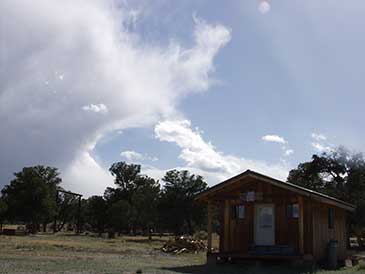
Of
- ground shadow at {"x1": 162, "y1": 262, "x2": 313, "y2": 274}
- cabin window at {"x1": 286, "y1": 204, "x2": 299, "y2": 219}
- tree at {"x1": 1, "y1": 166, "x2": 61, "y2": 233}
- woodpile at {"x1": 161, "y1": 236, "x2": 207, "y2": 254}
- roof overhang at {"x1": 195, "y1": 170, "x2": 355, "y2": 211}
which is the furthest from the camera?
tree at {"x1": 1, "y1": 166, "x2": 61, "y2": 233}

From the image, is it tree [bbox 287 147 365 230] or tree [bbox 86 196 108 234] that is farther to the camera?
tree [bbox 86 196 108 234]

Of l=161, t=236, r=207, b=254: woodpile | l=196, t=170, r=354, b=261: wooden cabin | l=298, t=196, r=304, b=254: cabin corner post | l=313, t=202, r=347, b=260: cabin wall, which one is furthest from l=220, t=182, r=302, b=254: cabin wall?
l=161, t=236, r=207, b=254: woodpile

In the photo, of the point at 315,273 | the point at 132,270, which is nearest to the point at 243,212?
the point at 315,273

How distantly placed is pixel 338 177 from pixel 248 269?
109ft

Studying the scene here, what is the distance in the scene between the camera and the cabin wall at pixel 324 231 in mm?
22266

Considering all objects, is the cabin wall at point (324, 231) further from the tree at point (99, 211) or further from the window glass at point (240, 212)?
the tree at point (99, 211)

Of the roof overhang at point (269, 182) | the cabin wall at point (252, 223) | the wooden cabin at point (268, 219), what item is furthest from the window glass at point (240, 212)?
the roof overhang at point (269, 182)

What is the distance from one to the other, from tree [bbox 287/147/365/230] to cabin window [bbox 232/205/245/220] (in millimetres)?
25204

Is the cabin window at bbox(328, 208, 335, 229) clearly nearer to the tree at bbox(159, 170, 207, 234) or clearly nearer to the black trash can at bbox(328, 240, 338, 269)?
the black trash can at bbox(328, 240, 338, 269)

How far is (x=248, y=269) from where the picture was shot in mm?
19703

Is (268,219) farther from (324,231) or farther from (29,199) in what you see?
(29,199)

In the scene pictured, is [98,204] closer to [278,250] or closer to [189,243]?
[189,243]

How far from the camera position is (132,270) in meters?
17.0

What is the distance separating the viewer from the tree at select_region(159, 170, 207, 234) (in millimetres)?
70875
